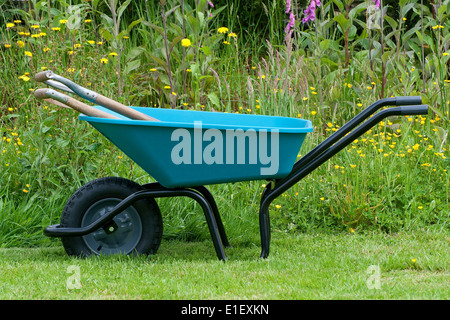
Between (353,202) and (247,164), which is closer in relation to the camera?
(247,164)

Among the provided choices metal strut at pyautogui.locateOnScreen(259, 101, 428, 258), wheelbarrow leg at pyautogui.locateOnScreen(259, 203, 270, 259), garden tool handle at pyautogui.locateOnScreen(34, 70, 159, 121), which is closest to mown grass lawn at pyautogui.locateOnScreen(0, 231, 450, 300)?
wheelbarrow leg at pyautogui.locateOnScreen(259, 203, 270, 259)

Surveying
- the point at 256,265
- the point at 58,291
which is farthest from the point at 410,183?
the point at 58,291

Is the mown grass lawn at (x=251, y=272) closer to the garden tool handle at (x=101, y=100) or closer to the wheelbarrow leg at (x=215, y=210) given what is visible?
the wheelbarrow leg at (x=215, y=210)

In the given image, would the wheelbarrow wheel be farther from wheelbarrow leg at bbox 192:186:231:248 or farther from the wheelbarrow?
wheelbarrow leg at bbox 192:186:231:248

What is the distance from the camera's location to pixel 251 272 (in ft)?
9.41

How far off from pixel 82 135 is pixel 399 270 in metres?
1.78

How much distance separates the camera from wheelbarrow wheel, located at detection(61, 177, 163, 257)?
3.04 metres

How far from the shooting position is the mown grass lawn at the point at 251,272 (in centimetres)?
257

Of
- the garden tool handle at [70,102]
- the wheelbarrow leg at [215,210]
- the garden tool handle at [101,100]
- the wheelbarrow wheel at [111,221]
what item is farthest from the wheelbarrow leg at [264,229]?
the garden tool handle at [70,102]

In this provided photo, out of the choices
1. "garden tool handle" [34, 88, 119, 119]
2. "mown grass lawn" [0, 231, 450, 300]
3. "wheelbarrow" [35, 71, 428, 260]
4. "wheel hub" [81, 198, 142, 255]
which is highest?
"garden tool handle" [34, 88, 119, 119]

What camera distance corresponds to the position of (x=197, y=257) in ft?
10.5

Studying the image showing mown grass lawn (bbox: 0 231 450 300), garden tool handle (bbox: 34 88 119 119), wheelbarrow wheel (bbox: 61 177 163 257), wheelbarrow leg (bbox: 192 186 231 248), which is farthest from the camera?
wheelbarrow leg (bbox: 192 186 231 248)
